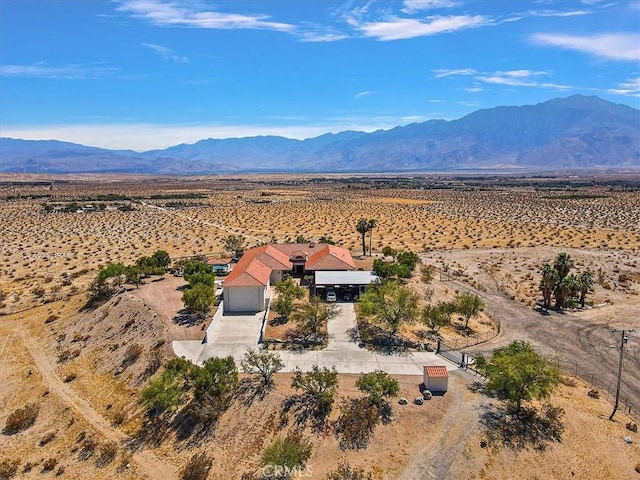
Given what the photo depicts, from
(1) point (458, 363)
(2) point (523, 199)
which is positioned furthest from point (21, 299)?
(2) point (523, 199)

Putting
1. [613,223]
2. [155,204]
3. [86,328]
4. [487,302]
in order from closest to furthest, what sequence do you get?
[86,328] < [487,302] < [613,223] < [155,204]

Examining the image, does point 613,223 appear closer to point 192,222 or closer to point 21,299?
point 192,222

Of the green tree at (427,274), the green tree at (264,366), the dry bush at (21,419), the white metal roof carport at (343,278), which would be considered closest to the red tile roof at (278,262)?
the white metal roof carport at (343,278)

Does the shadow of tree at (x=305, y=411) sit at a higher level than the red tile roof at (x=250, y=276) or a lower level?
lower

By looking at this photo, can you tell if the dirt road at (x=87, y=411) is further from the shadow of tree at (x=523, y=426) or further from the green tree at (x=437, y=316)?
the green tree at (x=437, y=316)

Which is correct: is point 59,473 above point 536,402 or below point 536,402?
below

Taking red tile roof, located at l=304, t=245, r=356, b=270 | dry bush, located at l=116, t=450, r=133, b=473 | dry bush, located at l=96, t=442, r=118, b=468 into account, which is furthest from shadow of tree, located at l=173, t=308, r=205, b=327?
red tile roof, located at l=304, t=245, r=356, b=270
